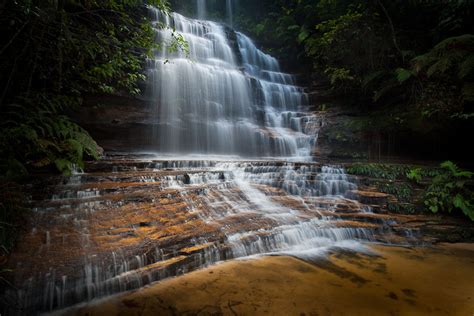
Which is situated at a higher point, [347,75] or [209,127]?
[347,75]

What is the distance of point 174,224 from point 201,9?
2071 cm

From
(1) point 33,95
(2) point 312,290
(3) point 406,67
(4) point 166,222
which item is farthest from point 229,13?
(2) point 312,290

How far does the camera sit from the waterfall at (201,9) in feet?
60.9

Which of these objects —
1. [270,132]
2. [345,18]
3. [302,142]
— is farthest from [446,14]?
[270,132]

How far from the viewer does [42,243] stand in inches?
95.3

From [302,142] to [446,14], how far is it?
590 centimetres

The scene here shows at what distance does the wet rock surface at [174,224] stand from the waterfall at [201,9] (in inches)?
688

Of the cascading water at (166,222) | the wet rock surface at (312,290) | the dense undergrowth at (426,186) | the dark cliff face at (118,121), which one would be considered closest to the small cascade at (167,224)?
the cascading water at (166,222)

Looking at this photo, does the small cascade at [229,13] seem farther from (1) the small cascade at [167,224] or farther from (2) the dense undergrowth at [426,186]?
(2) the dense undergrowth at [426,186]

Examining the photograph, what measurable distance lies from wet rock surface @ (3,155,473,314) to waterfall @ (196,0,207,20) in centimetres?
1747

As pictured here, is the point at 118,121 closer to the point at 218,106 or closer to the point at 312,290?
the point at 218,106

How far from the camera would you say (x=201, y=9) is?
62.3ft

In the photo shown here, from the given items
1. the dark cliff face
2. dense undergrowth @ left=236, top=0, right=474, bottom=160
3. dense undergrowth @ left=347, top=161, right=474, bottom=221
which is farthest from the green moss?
the dark cliff face

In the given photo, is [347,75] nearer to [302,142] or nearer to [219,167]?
[302,142]
